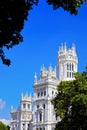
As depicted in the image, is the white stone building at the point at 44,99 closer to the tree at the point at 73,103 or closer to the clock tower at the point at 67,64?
the clock tower at the point at 67,64

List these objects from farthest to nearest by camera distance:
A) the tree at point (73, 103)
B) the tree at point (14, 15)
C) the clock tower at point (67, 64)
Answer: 1. the clock tower at point (67, 64)
2. the tree at point (73, 103)
3. the tree at point (14, 15)

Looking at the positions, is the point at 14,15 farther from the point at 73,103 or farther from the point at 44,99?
the point at 44,99

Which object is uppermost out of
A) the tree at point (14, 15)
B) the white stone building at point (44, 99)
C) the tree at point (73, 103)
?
the white stone building at point (44, 99)

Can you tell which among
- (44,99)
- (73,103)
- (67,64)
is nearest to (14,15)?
(73,103)

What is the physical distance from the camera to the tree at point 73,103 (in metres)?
52.3

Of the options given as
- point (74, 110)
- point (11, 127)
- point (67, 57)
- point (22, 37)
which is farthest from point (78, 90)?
point (11, 127)

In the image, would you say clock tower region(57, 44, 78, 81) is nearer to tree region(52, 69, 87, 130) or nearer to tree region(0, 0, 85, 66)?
tree region(52, 69, 87, 130)

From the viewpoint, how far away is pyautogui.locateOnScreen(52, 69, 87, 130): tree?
5234cm

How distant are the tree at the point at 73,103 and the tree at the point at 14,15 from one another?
34846mm

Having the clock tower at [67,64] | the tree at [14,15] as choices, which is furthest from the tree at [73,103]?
the clock tower at [67,64]

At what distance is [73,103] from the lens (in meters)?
53.2

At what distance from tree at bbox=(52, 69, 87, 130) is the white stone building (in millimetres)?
51317

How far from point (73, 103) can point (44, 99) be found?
5980 centimetres

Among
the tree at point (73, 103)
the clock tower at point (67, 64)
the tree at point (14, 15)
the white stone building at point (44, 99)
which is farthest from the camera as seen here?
the clock tower at point (67, 64)
